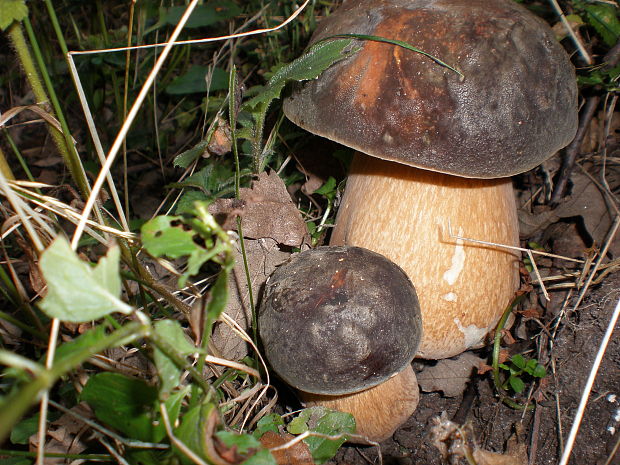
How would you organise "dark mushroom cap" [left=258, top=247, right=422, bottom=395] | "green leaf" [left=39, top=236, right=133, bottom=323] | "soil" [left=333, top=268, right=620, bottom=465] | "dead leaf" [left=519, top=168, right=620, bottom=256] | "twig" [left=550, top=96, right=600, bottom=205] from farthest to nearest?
1. "twig" [left=550, top=96, right=600, bottom=205]
2. "dead leaf" [left=519, top=168, right=620, bottom=256]
3. "soil" [left=333, top=268, right=620, bottom=465]
4. "dark mushroom cap" [left=258, top=247, right=422, bottom=395]
5. "green leaf" [left=39, top=236, right=133, bottom=323]

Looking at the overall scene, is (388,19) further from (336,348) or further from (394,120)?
(336,348)

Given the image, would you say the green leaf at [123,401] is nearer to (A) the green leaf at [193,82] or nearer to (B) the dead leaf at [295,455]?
(B) the dead leaf at [295,455]

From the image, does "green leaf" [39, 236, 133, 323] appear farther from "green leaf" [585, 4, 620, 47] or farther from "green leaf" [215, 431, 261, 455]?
"green leaf" [585, 4, 620, 47]

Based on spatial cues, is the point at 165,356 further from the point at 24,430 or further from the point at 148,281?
the point at 24,430

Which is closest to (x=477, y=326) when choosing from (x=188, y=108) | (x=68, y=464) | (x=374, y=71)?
(x=374, y=71)

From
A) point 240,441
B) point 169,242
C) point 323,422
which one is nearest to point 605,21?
point 323,422

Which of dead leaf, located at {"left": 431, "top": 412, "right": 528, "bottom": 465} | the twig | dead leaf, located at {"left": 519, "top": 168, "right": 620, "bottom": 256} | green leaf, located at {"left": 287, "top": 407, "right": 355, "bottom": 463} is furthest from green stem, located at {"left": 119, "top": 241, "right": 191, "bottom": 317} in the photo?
the twig
